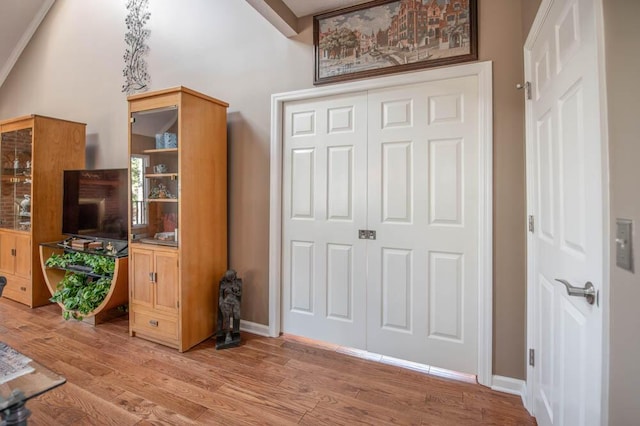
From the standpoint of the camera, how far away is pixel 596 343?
90cm

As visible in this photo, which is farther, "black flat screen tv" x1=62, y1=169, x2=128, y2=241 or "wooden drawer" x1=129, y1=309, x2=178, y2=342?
"black flat screen tv" x1=62, y1=169, x2=128, y2=241

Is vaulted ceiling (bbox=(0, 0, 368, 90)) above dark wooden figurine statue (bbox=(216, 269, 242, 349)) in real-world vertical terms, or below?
above

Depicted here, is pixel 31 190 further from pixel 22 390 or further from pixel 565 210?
pixel 565 210

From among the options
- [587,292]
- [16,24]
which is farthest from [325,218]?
[16,24]

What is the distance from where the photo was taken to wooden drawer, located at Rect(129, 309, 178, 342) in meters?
2.40

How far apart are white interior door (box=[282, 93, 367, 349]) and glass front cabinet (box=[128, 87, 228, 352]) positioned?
0.62 m

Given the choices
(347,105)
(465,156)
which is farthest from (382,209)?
(347,105)

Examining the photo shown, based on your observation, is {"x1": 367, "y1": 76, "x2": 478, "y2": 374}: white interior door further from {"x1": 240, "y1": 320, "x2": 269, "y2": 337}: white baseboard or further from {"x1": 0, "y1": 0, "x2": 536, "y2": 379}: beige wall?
{"x1": 240, "y1": 320, "x2": 269, "y2": 337}: white baseboard

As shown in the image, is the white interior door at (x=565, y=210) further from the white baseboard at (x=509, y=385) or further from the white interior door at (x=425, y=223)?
the white interior door at (x=425, y=223)

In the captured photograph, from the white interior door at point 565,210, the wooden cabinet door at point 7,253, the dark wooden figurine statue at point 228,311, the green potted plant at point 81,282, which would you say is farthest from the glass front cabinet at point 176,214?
the white interior door at point 565,210

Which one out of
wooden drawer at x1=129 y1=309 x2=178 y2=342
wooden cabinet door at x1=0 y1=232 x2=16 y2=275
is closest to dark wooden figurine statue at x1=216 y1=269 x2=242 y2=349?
wooden drawer at x1=129 y1=309 x2=178 y2=342

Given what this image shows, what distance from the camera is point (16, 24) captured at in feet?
14.0

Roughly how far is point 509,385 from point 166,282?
2.57 metres

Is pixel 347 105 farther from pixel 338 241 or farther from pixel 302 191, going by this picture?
pixel 338 241
